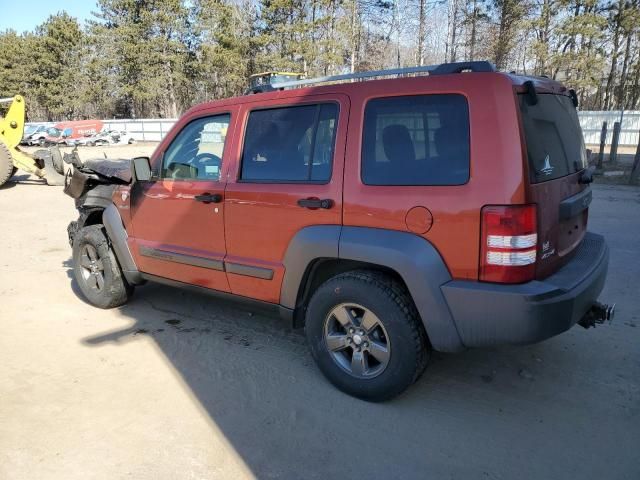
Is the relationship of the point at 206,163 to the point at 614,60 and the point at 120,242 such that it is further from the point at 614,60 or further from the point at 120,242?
the point at 614,60

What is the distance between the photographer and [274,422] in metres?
3.01

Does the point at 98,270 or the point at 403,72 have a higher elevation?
the point at 403,72

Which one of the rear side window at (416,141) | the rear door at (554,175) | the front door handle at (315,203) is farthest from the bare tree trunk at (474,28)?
the front door handle at (315,203)

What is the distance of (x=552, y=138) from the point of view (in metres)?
3.02

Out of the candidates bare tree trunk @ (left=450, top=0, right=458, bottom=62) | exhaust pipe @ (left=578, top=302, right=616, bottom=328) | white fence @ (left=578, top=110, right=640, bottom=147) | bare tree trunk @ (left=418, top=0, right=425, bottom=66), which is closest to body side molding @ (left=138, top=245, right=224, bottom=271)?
exhaust pipe @ (left=578, top=302, right=616, bottom=328)

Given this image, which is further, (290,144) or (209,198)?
(209,198)

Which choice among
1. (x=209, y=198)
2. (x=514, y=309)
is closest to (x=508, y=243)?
(x=514, y=309)

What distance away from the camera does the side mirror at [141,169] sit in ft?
13.1

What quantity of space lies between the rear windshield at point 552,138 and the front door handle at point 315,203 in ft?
3.79

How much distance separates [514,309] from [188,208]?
2464mm

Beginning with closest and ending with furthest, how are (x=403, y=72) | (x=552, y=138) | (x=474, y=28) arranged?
(x=552, y=138)
(x=403, y=72)
(x=474, y=28)

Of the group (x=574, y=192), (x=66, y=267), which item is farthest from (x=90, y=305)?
(x=574, y=192)

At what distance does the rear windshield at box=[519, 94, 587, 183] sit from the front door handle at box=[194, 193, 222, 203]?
2.09m

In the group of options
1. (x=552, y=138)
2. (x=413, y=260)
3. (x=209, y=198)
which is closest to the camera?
(x=413, y=260)
